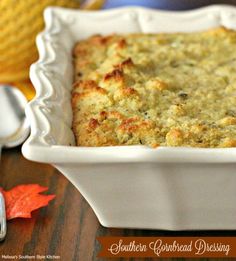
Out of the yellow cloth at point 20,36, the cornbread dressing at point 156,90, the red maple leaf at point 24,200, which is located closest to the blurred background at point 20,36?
the yellow cloth at point 20,36

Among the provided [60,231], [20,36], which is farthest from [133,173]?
[20,36]

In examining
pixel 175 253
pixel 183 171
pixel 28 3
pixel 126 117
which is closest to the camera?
pixel 183 171

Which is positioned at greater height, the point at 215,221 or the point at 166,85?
the point at 166,85

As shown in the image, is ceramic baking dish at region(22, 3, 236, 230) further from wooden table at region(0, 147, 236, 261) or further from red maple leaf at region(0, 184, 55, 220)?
red maple leaf at region(0, 184, 55, 220)

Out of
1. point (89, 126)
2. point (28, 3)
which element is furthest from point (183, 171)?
point (28, 3)

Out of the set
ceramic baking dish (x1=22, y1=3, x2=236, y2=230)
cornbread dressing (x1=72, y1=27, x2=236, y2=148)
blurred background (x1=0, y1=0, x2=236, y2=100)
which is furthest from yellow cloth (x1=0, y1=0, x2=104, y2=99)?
ceramic baking dish (x1=22, y1=3, x2=236, y2=230)

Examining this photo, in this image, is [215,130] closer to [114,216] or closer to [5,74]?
[114,216]
